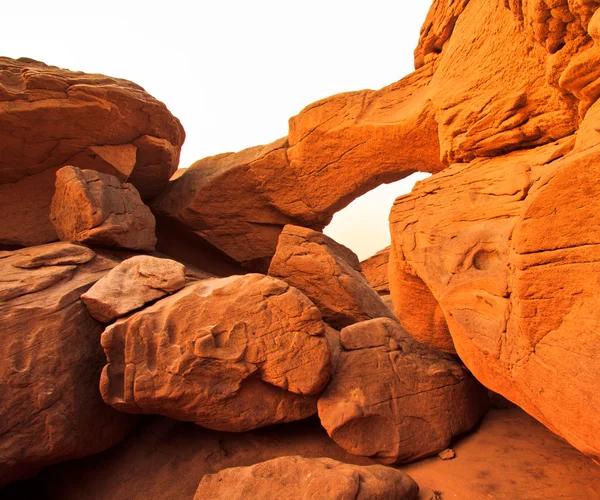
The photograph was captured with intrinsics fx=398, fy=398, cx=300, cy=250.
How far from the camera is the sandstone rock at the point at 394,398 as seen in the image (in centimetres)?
309

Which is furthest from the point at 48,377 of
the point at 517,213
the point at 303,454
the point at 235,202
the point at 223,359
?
the point at 235,202

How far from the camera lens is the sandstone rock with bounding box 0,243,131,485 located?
3.05 m

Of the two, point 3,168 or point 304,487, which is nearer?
point 304,487

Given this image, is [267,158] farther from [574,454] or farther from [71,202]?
[574,454]

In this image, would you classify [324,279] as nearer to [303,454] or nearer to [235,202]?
[303,454]

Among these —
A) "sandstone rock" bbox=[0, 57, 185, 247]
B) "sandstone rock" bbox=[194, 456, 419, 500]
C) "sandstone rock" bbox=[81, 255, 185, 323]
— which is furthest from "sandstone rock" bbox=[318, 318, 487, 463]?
"sandstone rock" bbox=[0, 57, 185, 247]

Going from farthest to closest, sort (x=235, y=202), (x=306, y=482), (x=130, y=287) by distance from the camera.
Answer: (x=235, y=202), (x=130, y=287), (x=306, y=482)

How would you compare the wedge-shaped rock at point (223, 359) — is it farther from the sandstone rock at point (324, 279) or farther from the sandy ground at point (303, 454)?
the sandstone rock at point (324, 279)

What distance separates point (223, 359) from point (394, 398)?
1403mm

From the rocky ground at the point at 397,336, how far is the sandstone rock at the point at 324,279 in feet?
0.09

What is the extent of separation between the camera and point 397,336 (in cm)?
368

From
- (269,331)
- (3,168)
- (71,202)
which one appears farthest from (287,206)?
(3,168)

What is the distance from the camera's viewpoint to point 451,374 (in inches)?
137

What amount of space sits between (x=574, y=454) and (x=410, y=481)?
4.07 ft
